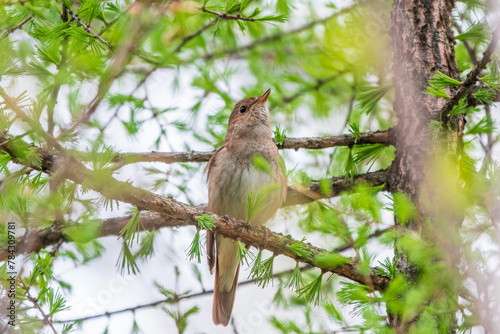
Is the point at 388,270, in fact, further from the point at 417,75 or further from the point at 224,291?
the point at 224,291

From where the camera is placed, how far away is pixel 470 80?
301cm

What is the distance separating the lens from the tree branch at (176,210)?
8.38 ft

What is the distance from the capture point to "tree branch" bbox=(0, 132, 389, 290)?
8.38ft

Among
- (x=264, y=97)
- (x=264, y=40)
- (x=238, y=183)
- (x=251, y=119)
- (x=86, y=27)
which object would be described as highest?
(x=264, y=40)

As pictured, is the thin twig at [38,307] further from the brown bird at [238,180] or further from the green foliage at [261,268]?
the brown bird at [238,180]

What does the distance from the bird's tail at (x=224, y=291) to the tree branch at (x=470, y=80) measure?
249 centimetres

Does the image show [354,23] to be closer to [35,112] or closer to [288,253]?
[288,253]

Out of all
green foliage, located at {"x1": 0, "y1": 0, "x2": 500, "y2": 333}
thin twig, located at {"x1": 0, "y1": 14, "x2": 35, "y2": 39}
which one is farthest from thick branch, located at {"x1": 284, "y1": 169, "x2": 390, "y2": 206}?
thin twig, located at {"x1": 0, "y1": 14, "x2": 35, "y2": 39}

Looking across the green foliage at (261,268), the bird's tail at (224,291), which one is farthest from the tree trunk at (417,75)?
the bird's tail at (224,291)

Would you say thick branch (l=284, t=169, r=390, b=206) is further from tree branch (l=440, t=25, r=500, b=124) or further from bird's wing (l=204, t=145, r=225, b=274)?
bird's wing (l=204, t=145, r=225, b=274)

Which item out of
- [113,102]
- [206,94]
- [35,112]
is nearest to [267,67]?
[206,94]

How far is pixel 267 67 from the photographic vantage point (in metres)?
5.48

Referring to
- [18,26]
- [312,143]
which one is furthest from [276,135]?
[18,26]

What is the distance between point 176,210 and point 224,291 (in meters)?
2.13
